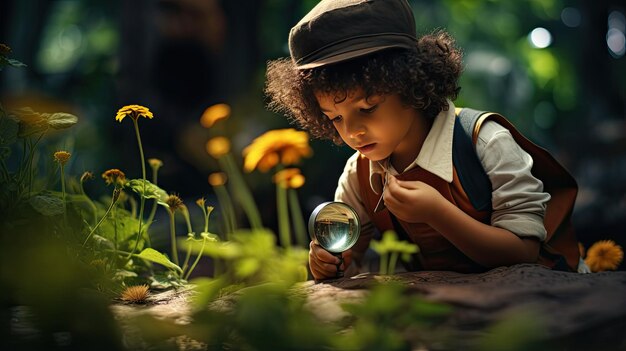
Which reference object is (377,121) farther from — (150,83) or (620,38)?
(620,38)

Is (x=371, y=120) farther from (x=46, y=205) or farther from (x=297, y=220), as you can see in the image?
(x=297, y=220)

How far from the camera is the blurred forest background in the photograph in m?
5.46

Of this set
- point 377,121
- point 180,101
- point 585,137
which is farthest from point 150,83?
point 377,121

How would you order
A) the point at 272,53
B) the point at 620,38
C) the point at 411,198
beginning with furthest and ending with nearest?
the point at 620,38, the point at 272,53, the point at 411,198

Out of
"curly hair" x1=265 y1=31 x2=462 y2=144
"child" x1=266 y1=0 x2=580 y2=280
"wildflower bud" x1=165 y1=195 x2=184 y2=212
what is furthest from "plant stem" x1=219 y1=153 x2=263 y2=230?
"child" x1=266 y1=0 x2=580 y2=280

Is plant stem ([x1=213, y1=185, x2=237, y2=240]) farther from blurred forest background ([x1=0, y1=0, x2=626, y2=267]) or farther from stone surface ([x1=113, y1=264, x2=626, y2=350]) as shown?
blurred forest background ([x1=0, y1=0, x2=626, y2=267])

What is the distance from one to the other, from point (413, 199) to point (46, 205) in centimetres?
91

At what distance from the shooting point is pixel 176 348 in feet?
3.45

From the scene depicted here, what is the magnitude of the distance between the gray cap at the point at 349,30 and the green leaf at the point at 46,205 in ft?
2.40

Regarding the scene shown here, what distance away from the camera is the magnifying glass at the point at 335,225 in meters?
1.82

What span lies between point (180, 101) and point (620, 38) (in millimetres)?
5036

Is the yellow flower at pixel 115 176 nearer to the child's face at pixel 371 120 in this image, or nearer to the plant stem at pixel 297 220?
the child's face at pixel 371 120

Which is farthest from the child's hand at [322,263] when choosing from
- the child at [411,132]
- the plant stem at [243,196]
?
the plant stem at [243,196]

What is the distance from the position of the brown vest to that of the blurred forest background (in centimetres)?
231
